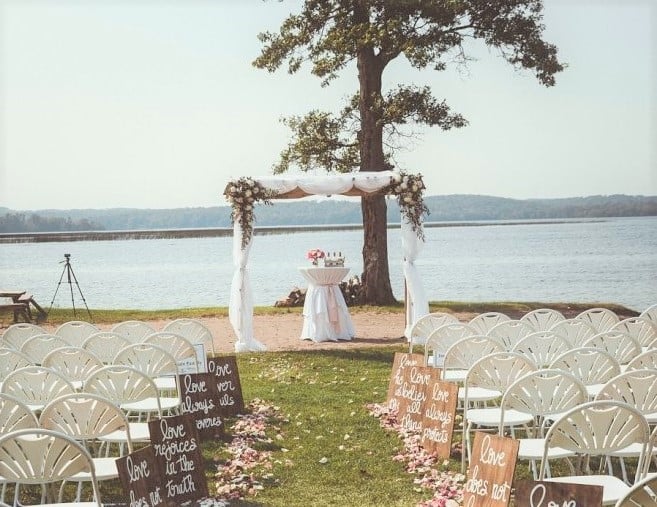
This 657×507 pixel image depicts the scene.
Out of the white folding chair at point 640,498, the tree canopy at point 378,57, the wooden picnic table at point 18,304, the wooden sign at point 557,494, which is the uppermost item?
the tree canopy at point 378,57

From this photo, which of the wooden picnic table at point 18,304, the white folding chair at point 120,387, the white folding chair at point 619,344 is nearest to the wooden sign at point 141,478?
the white folding chair at point 120,387

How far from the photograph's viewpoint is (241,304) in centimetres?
1219

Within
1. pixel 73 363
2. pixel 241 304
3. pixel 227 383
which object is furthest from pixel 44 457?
pixel 241 304

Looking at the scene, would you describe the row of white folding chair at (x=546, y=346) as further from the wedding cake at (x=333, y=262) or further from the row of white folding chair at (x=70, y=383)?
the wedding cake at (x=333, y=262)

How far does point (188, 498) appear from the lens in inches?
204

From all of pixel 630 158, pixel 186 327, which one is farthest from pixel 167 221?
pixel 186 327

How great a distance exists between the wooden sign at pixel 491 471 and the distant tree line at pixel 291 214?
6397 cm

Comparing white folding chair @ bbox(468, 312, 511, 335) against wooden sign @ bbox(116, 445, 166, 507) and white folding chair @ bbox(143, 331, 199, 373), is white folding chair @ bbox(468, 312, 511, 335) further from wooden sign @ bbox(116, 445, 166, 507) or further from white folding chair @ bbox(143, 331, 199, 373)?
wooden sign @ bbox(116, 445, 166, 507)

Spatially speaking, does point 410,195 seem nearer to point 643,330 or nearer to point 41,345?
point 643,330

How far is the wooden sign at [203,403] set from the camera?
21.8 feet

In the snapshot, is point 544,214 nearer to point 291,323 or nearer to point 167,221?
point 167,221

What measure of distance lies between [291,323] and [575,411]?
12372mm

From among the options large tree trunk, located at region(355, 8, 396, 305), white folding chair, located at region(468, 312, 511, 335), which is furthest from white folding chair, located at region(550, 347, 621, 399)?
large tree trunk, located at region(355, 8, 396, 305)

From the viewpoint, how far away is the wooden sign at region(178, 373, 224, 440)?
21.8ft
